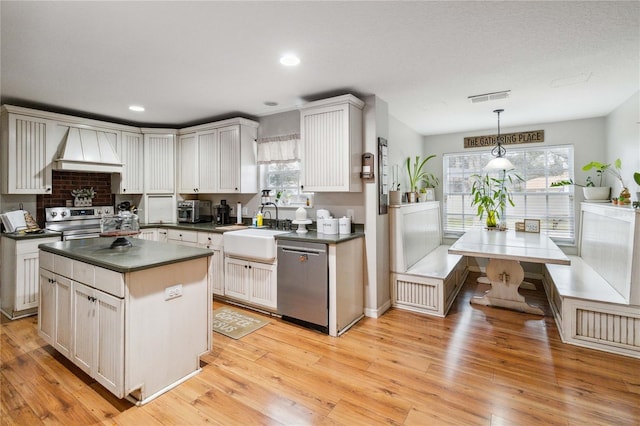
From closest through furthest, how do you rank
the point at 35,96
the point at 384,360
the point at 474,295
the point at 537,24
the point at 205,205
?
1. the point at 537,24
2. the point at 384,360
3. the point at 35,96
4. the point at 474,295
5. the point at 205,205

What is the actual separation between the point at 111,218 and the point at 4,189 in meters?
2.25

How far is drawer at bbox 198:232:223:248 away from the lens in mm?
3924

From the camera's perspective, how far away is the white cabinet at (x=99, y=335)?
Answer: 1.94m

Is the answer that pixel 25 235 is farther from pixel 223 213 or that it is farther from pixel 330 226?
pixel 330 226

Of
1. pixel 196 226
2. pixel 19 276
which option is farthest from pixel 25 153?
pixel 196 226

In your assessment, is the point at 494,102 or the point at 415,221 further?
the point at 415,221

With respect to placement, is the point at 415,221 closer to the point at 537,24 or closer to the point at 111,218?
the point at 537,24

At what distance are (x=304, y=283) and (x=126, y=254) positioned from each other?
62.7 inches

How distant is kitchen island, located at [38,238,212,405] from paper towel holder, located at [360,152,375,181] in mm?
1864

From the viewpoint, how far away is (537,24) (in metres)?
2.04

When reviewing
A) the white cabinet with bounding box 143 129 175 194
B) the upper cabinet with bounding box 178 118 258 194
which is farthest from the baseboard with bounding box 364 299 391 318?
the white cabinet with bounding box 143 129 175 194

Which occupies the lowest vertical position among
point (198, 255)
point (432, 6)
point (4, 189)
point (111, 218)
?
point (198, 255)

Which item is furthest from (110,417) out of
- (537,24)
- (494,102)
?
(494,102)

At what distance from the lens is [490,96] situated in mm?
3465
